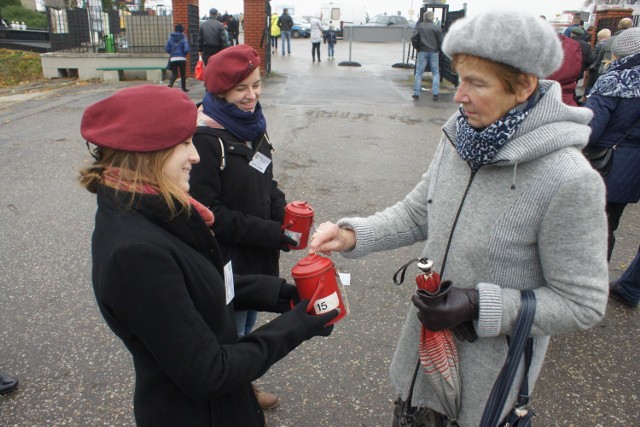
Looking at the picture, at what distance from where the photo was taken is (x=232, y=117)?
257 cm

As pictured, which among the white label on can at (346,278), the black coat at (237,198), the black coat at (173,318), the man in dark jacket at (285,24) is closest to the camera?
the black coat at (173,318)

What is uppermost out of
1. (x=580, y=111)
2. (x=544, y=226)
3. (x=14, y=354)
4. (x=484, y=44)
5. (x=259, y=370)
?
(x=484, y=44)

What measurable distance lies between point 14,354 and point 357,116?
26.0ft

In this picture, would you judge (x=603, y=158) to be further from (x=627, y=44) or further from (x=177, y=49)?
(x=177, y=49)

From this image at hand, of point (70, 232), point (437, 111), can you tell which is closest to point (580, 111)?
point (70, 232)

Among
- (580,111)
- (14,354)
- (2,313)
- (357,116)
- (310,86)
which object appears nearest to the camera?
(580,111)

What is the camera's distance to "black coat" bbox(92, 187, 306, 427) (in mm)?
1320

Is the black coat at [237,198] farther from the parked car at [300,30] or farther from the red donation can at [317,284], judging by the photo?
the parked car at [300,30]

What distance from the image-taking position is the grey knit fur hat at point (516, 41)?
1.38m

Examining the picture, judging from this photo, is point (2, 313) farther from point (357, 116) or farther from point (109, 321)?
point (357, 116)

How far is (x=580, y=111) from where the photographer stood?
152cm

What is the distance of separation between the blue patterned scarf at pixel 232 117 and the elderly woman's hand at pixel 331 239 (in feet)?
2.83

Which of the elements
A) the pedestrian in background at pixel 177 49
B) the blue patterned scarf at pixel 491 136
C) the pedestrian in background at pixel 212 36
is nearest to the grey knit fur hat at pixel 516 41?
the blue patterned scarf at pixel 491 136

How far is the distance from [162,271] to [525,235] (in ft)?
3.37
